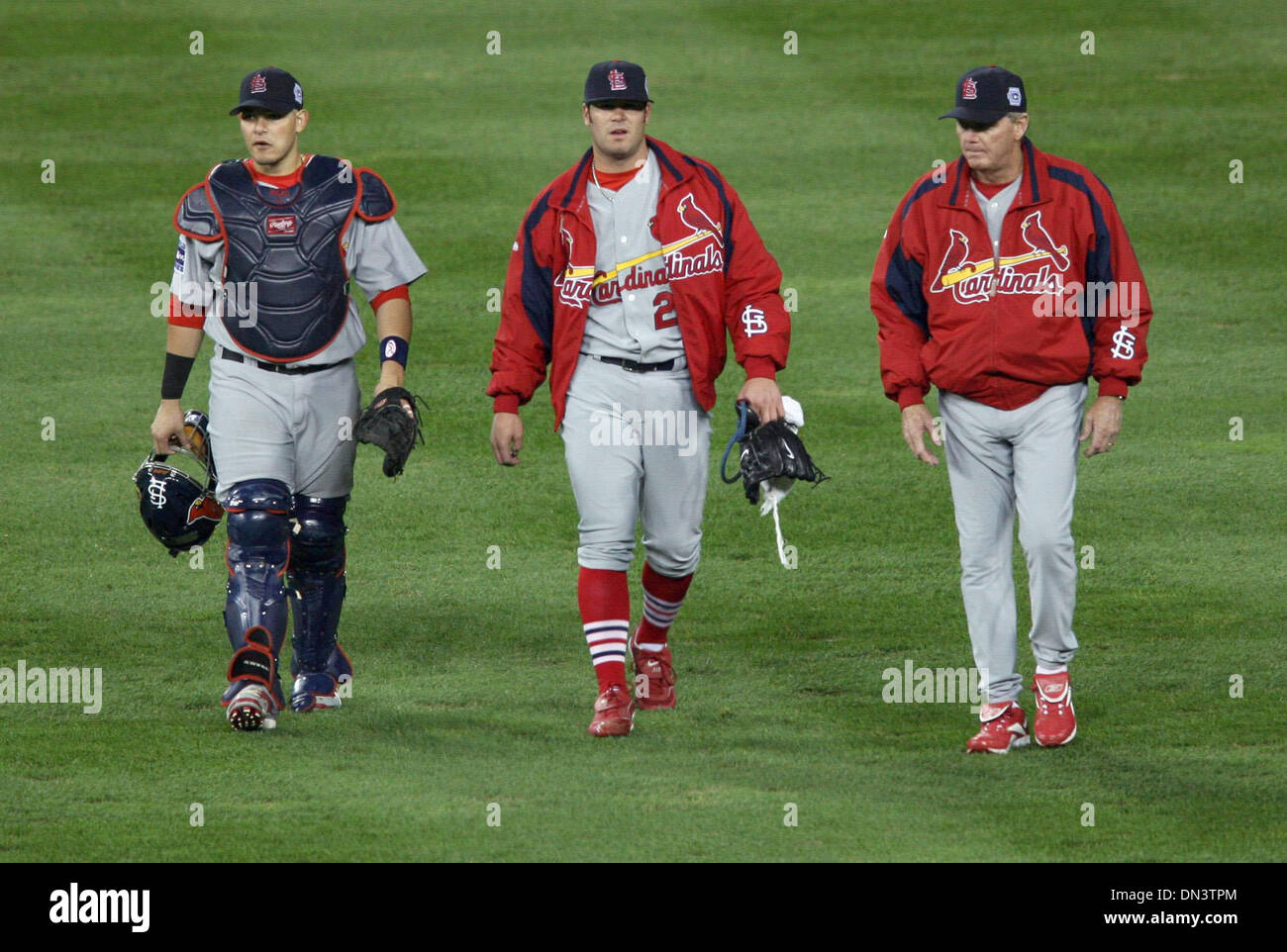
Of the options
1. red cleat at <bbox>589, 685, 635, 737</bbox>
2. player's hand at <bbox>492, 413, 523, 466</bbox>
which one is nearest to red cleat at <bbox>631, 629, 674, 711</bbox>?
red cleat at <bbox>589, 685, 635, 737</bbox>

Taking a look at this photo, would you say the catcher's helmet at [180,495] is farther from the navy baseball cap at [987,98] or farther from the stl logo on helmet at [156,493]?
the navy baseball cap at [987,98]

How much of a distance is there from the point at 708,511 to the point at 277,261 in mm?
3604

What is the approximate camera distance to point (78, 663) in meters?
8.30

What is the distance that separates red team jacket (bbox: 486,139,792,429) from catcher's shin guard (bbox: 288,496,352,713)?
0.83 meters

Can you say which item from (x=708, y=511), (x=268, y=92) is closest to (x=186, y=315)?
(x=268, y=92)

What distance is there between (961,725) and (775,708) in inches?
27.1

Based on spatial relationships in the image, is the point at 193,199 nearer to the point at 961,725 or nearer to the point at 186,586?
the point at 186,586

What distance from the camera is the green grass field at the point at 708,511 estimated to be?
6.49 m

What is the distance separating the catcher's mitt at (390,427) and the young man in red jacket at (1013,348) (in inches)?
67.1

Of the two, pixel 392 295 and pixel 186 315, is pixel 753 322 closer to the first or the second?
pixel 392 295

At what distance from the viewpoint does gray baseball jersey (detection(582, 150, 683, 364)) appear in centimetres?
729

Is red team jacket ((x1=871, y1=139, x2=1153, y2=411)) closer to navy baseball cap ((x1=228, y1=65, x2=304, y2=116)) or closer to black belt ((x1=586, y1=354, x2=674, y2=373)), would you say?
black belt ((x1=586, y1=354, x2=674, y2=373))

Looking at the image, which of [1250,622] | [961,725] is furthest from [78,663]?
[1250,622]

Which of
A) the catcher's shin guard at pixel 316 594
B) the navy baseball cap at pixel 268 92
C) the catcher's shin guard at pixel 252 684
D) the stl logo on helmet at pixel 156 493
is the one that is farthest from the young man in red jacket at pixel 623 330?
the stl logo on helmet at pixel 156 493
